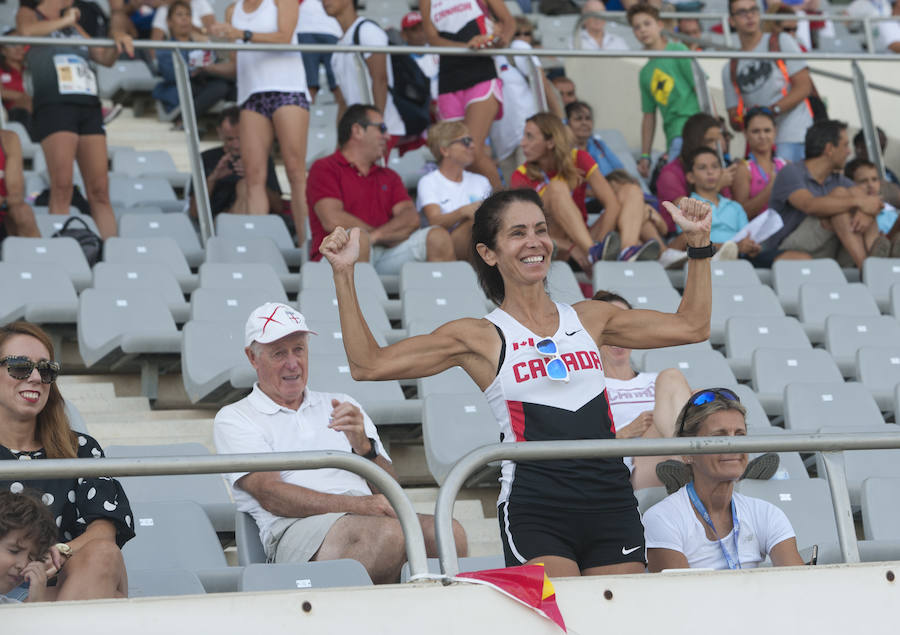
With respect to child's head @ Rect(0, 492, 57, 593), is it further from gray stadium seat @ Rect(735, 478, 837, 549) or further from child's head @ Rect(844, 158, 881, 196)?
child's head @ Rect(844, 158, 881, 196)

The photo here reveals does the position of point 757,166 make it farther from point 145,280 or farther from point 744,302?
point 145,280

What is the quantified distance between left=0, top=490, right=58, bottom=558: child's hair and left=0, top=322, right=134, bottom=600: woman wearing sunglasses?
13cm

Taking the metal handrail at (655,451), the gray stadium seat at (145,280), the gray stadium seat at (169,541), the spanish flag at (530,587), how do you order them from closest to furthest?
the metal handrail at (655,451), the spanish flag at (530,587), the gray stadium seat at (169,541), the gray stadium seat at (145,280)

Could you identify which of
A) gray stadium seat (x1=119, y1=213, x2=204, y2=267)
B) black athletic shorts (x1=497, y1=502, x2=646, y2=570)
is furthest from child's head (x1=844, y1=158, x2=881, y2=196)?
black athletic shorts (x1=497, y1=502, x2=646, y2=570)

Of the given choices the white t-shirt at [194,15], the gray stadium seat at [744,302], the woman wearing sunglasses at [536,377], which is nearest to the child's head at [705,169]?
the gray stadium seat at [744,302]

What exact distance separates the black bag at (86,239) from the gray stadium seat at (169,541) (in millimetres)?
2457

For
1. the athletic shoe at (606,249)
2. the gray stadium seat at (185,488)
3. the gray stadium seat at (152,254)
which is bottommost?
the gray stadium seat at (185,488)

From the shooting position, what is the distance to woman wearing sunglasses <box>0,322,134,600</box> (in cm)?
334

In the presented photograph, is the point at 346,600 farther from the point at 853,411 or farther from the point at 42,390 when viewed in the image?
the point at 853,411

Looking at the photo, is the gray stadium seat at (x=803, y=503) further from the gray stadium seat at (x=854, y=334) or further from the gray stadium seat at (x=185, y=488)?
the gray stadium seat at (x=854, y=334)

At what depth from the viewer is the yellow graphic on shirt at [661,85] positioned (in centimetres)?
816

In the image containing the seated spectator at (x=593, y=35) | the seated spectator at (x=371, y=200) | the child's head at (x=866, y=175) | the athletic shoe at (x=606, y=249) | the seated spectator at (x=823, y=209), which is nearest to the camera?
the seated spectator at (x=371, y=200)

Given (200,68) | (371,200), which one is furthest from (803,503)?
(200,68)

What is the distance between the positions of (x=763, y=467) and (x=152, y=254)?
296cm
